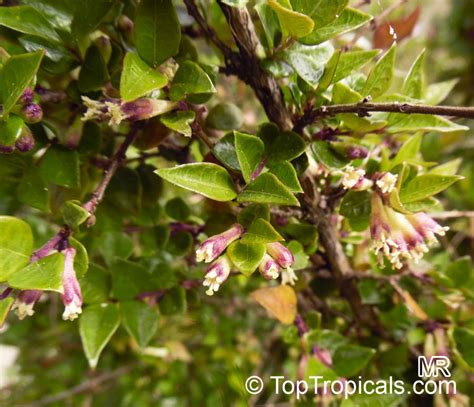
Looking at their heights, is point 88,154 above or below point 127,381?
above

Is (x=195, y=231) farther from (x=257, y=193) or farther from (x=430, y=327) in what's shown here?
(x=430, y=327)

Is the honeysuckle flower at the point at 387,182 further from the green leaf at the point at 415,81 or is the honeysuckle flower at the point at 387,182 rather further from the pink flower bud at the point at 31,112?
the pink flower bud at the point at 31,112

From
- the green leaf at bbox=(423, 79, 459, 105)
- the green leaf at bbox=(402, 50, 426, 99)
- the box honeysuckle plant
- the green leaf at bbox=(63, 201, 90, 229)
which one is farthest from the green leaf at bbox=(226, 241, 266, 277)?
the green leaf at bbox=(423, 79, 459, 105)

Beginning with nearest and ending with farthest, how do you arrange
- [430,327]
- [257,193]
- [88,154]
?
[257,193], [88,154], [430,327]

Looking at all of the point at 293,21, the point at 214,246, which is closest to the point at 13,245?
the point at 214,246

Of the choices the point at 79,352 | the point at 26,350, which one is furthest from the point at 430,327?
the point at 26,350

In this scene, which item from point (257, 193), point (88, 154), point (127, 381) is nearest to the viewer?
point (257, 193)

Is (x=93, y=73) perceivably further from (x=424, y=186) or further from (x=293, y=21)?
(x=424, y=186)
